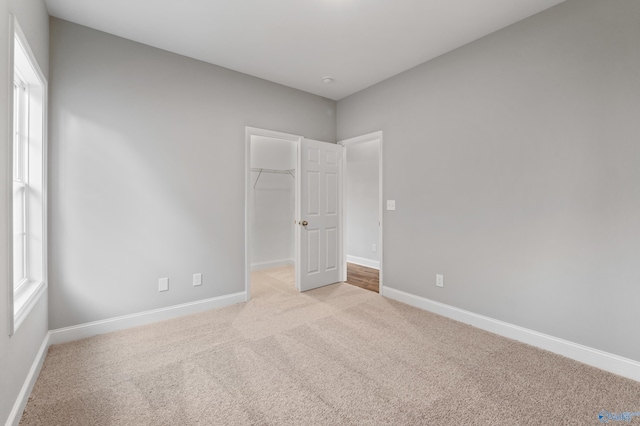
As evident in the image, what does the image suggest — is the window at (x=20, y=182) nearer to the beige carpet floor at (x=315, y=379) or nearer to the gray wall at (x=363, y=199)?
the beige carpet floor at (x=315, y=379)

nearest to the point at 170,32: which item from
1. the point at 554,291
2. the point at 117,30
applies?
the point at 117,30

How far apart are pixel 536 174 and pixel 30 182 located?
4154mm

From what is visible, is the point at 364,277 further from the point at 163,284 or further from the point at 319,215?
the point at 163,284

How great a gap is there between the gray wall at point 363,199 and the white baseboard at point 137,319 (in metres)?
2.69

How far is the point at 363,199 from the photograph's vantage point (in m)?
5.62

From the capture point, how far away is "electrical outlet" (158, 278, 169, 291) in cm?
295

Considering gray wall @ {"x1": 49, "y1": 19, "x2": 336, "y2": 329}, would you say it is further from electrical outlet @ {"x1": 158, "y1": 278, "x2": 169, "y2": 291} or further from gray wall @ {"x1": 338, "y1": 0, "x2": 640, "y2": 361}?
gray wall @ {"x1": 338, "y1": 0, "x2": 640, "y2": 361}

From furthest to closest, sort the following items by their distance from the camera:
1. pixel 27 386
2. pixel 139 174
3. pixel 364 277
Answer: pixel 364 277 < pixel 139 174 < pixel 27 386

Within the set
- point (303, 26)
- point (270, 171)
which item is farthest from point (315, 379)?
point (270, 171)

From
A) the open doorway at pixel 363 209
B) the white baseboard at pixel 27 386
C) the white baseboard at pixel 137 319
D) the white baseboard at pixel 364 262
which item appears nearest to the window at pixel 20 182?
the white baseboard at pixel 27 386

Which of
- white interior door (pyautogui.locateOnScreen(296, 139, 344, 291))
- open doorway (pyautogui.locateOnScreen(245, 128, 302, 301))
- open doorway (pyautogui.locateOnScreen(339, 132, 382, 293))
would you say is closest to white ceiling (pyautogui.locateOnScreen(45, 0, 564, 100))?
white interior door (pyautogui.locateOnScreen(296, 139, 344, 291))

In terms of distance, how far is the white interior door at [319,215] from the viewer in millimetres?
3891

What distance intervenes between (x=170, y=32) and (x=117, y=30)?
0.47 m

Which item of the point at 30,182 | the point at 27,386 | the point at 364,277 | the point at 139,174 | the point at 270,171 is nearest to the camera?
the point at 27,386
